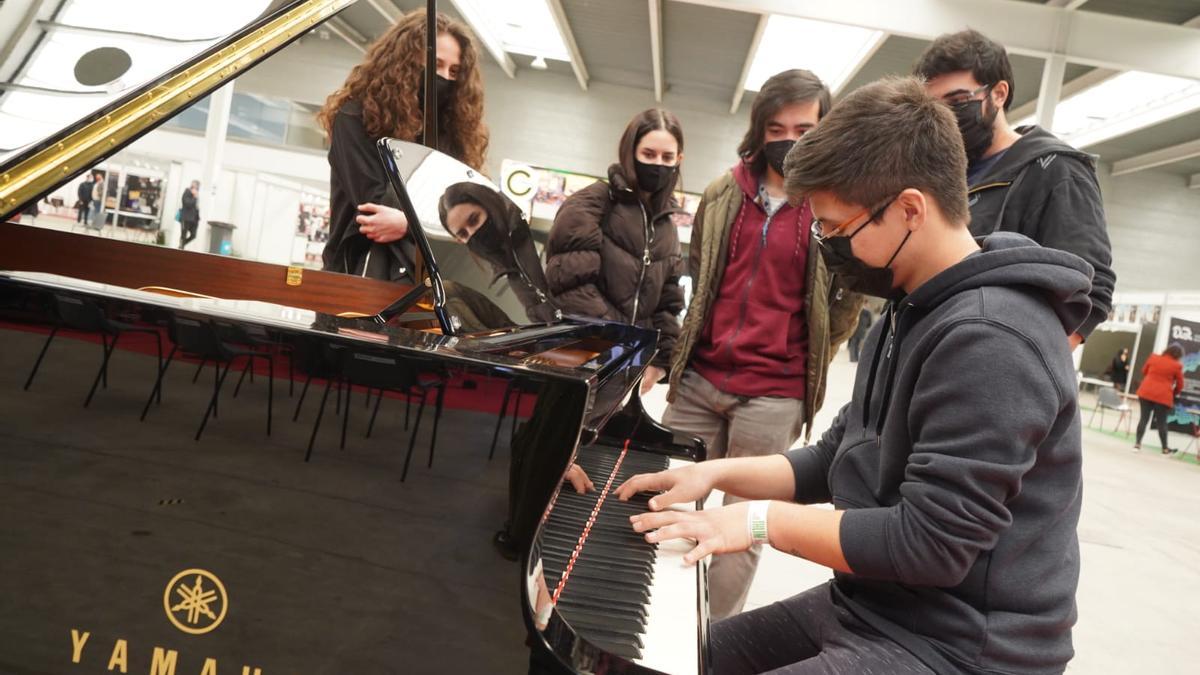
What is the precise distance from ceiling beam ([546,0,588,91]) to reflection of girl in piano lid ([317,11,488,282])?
8.46 m

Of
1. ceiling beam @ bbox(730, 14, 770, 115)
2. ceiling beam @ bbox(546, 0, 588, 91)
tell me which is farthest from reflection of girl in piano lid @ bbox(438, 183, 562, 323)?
ceiling beam @ bbox(546, 0, 588, 91)

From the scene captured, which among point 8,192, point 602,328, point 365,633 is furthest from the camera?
point 602,328

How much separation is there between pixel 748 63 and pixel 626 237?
917 cm

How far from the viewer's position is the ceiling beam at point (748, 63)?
30.5ft

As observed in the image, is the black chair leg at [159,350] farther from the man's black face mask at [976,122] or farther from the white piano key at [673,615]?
the man's black face mask at [976,122]

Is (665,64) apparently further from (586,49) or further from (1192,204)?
(1192,204)

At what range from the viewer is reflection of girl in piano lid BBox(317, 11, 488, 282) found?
209 centimetres

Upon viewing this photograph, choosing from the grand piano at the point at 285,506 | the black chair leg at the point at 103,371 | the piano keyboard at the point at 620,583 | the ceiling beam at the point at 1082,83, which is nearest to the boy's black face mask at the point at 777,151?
the piano keyboard at the point at 620,583

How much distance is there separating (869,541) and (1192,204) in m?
18.1

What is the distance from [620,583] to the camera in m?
0.99

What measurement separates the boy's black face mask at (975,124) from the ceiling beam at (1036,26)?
6.67 metres

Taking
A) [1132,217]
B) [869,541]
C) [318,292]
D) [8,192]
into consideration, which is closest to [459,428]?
[869,541]

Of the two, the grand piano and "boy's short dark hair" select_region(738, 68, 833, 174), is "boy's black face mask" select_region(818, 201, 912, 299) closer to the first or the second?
the grand piano

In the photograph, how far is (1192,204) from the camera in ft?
48.8
